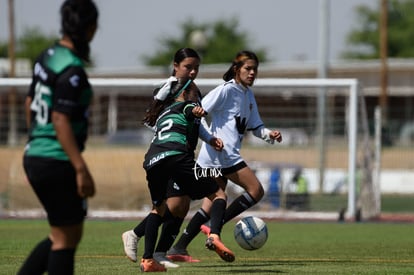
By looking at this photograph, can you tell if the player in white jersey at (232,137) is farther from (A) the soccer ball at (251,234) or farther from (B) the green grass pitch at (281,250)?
(B) the green grass pitch at (281,250)

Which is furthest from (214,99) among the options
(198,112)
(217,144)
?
(198,112)

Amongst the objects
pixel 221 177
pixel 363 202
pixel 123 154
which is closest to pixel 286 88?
pixel 363 202

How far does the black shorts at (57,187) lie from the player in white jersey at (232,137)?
13.4 feet

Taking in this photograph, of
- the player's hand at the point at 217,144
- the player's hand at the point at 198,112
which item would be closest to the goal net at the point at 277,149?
the player's hand at the point at 217,144

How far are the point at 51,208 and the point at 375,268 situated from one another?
4332 mm

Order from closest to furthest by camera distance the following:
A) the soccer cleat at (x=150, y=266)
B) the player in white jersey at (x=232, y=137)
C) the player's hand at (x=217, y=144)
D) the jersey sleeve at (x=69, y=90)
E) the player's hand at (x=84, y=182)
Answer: the player's hand at (x=84, y=182)
the jersey sleeve at (x=69, y=90)
the soccer cleat at (x=150, y=266)
the player's hand at (x=217, y=144)
the player in white jersey at (x=232, y=137)

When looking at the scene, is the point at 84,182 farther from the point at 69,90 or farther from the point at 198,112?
the point at 198,112

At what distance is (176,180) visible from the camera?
943 centimetres

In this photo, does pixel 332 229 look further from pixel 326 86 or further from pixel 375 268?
pixel 375 268

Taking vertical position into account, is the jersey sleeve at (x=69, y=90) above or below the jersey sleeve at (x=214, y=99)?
above

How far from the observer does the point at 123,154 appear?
2256 centimetres

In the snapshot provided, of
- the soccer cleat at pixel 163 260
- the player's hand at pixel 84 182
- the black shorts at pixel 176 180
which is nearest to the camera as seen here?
the player's hand at pixel 84 182

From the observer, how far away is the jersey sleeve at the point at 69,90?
6.20 metres

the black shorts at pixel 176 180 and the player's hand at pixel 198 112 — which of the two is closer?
the player's hand at pixel 198 112
